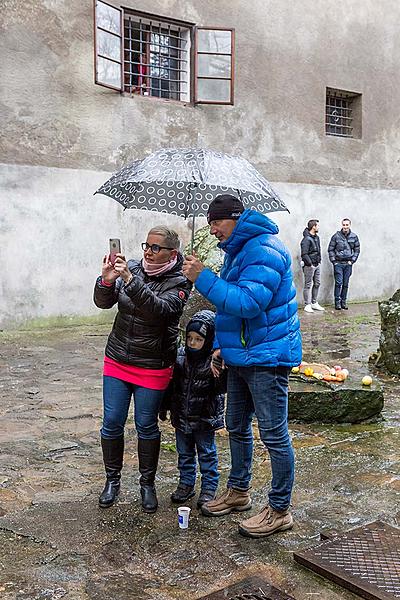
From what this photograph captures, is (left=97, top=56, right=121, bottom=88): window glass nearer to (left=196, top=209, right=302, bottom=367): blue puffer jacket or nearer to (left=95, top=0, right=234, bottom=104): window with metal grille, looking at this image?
(left=95, top=0, right=234, bottom=104): window with metal grille

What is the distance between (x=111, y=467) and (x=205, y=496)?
581 millimetres

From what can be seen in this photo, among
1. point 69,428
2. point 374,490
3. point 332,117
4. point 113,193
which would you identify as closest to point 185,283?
point 113,193

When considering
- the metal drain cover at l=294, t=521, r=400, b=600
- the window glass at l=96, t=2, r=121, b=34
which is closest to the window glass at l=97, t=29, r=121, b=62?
the window glass at l=96, t=2, r=121, b=34

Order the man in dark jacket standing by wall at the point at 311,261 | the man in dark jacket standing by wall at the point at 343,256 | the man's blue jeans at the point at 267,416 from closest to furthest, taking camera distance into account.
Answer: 1. the man's blue jeans at the point at 267,416
2. the man in dark jacket standing by wall at the point at 311,261
3. the man in dark jacket standing by wall at the point at 343,256

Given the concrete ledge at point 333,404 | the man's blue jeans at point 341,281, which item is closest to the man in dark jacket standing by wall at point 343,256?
the man's blue jeans at point 341,281

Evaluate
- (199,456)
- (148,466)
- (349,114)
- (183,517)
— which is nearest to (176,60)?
(349,114)

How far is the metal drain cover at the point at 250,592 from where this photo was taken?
2.97 metres

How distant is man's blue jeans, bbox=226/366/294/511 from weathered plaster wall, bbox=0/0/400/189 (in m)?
7.80

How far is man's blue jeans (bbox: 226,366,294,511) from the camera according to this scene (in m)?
3.57

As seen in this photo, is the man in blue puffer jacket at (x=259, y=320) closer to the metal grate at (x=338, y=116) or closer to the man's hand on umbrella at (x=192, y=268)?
the man's hand on umbrella at (x=192, y=268)

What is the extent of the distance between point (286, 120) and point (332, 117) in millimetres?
1778

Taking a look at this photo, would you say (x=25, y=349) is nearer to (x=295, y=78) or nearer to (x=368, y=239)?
(x=295, y=78)

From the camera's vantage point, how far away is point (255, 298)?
3.40 m

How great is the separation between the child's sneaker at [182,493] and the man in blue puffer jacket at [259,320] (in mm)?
517
